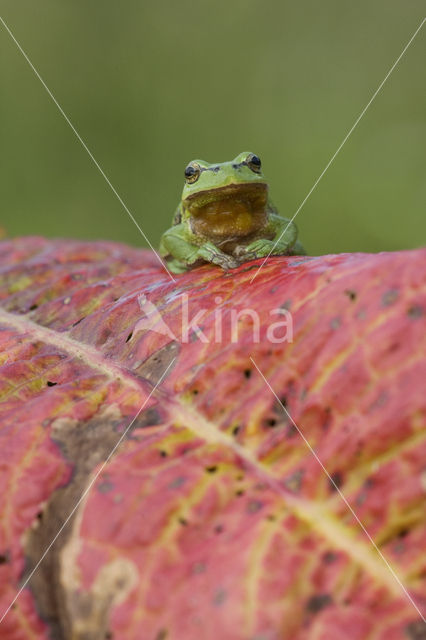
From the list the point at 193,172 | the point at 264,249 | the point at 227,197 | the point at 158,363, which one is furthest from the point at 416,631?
the point at 193,172

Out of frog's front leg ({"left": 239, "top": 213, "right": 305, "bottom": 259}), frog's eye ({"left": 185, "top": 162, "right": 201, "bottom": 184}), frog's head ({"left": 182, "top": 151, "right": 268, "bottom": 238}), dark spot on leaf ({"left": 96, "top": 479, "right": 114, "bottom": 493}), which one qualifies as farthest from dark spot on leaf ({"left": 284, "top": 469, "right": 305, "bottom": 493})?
frog's eye ({"left": 185, "top": 162, "right": 201, "bottom": 184})

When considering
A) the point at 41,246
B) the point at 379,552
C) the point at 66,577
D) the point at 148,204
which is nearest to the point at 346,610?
the point at 379,552

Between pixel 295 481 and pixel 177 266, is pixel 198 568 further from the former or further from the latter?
pixel 177 266

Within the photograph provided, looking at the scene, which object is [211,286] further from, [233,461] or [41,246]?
[41,246]

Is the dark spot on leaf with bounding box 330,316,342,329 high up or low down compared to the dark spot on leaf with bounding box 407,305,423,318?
up

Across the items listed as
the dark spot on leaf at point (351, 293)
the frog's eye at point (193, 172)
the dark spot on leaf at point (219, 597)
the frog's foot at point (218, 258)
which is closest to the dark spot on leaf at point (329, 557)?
the dark spot on leaf at point (219, 597)

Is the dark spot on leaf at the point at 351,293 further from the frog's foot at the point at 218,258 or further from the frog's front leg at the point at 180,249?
the frog's front leg at the point at 180,249

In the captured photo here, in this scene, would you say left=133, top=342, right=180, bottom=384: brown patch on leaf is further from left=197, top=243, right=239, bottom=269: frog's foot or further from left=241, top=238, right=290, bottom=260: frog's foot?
left=241, top=238, right=290, bottom=260: frog's foot
